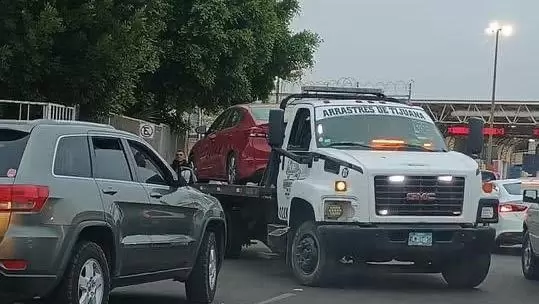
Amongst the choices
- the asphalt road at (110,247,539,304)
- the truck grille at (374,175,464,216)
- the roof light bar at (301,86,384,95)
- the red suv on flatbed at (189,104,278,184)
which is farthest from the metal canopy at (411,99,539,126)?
the truck grille at (374,175,464,216)

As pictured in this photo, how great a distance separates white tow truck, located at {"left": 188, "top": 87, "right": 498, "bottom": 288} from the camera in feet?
37.1

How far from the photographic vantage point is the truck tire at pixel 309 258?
11484 millimetres

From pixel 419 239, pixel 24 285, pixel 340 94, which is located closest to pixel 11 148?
pixel 24 285

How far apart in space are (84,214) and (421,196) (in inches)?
214

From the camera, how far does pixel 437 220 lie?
38.0ft

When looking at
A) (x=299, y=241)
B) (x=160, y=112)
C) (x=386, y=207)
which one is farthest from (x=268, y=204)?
(x=160, y=112)

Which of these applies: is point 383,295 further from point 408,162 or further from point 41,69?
point 41,69

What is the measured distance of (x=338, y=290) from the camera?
11.5 metres

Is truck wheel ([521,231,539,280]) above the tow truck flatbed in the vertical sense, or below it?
below

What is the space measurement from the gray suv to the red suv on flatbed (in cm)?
511

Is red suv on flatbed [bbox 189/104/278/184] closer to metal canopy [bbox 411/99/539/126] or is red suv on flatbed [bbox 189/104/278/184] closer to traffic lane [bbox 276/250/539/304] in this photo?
traffic lane [bbox 276/250/539/304]

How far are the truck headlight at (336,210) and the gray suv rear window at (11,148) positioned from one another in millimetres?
5005

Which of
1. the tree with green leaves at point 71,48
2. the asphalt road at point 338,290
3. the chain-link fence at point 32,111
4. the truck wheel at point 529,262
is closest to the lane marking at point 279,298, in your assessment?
the asphalt road at point 338,290

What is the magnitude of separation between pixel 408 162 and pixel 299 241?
71.0 inches
